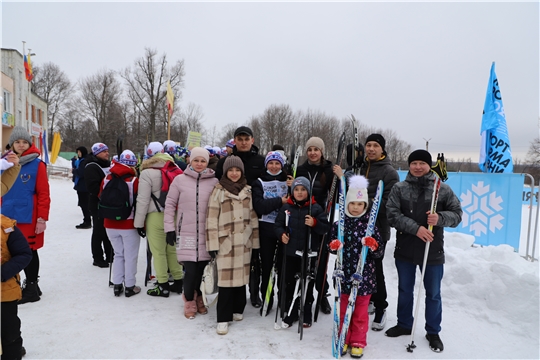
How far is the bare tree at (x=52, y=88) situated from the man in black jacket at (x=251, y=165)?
196 feet

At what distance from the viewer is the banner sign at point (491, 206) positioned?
20.7ft

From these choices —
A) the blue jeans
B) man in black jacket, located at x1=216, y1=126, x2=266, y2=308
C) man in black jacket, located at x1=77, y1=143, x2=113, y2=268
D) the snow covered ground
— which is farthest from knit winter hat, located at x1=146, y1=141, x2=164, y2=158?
the blue jeans

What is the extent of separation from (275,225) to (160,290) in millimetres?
2180

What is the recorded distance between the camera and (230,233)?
3.95 meters

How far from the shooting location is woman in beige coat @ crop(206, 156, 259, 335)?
3.87 m

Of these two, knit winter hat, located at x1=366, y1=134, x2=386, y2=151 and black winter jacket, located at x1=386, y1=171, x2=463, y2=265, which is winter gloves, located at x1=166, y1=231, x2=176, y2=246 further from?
knit winter hat, located at x1=366, y1=134, x2=386, y2=151

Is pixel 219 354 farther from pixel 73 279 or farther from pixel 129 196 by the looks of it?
pixel 73 279

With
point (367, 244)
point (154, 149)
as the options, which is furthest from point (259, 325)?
point (154, 149)

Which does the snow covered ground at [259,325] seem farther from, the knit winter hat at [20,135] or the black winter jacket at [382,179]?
the knit winter hat at [20,135]

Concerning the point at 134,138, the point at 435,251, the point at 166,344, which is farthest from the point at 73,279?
the point at 134,138

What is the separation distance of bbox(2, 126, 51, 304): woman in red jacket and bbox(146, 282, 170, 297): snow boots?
1561mm

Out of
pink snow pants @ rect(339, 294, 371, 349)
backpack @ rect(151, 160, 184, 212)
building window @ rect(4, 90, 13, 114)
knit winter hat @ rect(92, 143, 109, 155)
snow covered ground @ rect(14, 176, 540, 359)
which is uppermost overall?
building window @ rect(4, 90, 13, 114)

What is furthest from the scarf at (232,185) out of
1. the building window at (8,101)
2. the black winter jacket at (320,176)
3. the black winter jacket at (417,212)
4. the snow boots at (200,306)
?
the building window at (8,101)

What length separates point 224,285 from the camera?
3.84m
